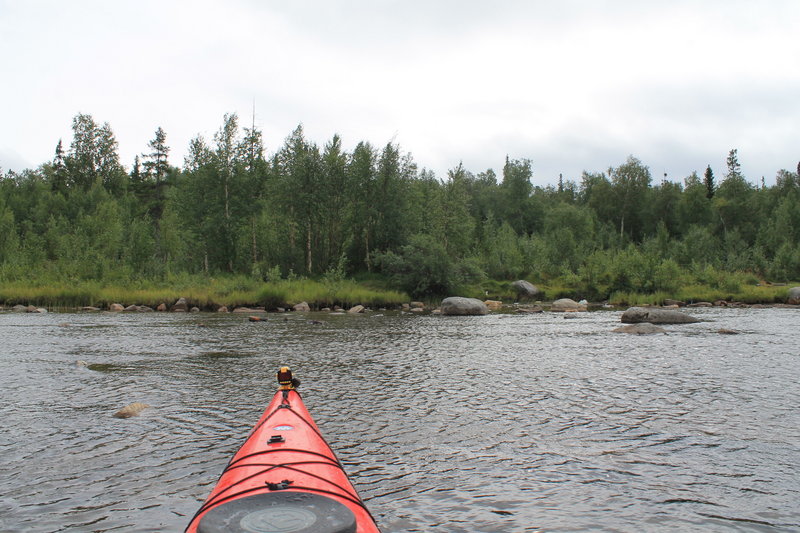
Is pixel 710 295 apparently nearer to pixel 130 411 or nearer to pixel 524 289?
pixel 524 289

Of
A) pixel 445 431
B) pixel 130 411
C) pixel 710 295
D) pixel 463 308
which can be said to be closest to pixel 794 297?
pixel 710 295

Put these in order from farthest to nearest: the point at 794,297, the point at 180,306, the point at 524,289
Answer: the point at 524,289, the point at 794,297, the point at 180,306

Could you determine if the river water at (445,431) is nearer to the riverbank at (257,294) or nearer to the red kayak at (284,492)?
the red kayak at (284,492)

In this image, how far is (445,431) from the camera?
8328 mm

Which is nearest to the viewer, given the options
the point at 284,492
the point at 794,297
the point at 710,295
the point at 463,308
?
the point at 284,492

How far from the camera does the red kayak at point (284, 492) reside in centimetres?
392

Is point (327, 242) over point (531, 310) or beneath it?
over

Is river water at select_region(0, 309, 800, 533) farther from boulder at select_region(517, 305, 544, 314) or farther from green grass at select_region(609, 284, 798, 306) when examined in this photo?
green grass at select_region(609, 284, 798, 306)

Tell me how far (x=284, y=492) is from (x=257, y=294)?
30651mm

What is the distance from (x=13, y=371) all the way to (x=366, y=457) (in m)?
10.1

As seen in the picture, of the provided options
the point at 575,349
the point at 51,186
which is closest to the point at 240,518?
the point at 575,349

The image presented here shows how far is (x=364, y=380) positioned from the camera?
39.6 ft

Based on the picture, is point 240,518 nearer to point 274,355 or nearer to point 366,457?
point 366,457

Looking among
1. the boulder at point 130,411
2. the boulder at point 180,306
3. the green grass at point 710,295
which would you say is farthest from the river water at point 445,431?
the green grass at point 710,295
